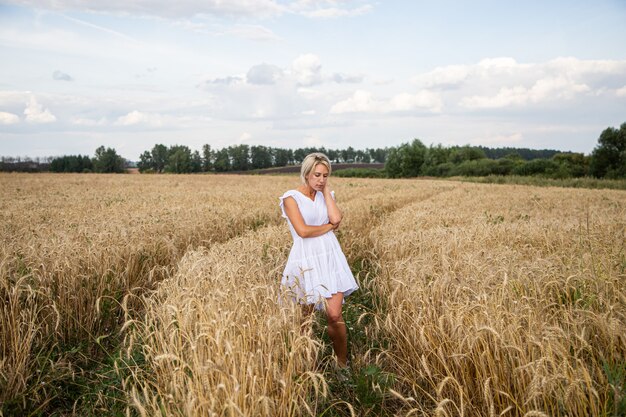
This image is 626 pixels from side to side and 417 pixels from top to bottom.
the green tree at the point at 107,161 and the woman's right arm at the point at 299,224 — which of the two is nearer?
the woman's right arm at the point at 299,224

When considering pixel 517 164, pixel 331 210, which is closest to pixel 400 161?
pixel 517 164

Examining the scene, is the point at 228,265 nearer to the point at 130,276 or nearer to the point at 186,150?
the point at 130,276

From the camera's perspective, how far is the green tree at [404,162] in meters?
95.3

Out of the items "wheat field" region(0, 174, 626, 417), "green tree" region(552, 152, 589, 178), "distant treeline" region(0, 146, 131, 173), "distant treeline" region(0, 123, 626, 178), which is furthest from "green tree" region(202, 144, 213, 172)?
"wheat field" region(0, 174, 626, 417)

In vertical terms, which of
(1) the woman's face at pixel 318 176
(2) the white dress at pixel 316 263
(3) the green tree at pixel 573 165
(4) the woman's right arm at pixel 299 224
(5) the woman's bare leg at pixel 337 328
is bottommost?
(5) the woman's bare leg at pixel 337 328

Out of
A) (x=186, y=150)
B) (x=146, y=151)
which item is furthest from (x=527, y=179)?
(x=146, y=151)

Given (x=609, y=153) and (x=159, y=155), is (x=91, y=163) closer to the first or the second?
(x=159, y=155)

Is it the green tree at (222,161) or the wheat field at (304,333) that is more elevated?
the green tree at (222,161)

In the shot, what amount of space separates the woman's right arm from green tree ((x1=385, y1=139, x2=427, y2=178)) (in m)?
92.8

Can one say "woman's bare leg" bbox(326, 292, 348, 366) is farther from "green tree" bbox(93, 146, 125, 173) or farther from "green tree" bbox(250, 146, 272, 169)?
"green tree" bbox(250, 146, 272, 169)

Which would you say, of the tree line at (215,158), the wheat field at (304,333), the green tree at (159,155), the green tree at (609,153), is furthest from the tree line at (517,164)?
the green tree at (159,155)

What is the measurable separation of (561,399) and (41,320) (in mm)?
5436

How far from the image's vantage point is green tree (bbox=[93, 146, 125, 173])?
4072 inches

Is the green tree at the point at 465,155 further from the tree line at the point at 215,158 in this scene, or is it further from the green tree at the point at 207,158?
the green tree at the point at 207,158
